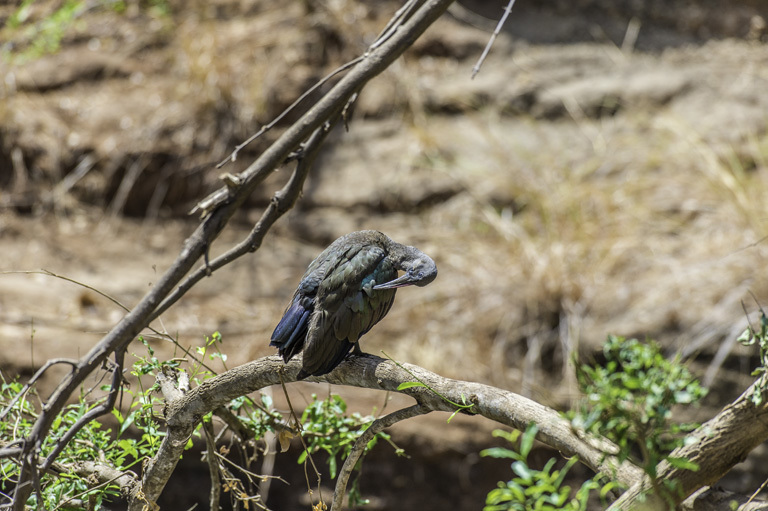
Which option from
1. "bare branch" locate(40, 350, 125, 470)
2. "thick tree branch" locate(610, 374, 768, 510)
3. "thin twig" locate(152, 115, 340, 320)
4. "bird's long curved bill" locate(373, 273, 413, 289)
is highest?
"thin twig" locate(152, 115, 340, 320)

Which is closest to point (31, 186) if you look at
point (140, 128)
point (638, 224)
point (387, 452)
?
point (140, 128)

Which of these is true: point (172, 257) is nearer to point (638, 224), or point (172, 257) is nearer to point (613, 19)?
point (638, 224)

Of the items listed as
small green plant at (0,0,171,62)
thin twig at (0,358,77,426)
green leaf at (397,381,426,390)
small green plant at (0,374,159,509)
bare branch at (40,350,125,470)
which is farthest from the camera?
small green plant at (0,0,171,62)

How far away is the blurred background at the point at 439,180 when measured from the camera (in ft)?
15.7

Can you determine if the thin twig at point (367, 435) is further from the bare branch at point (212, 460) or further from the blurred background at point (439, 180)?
the blurred background at point (439, 180)

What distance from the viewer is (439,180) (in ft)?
20.3

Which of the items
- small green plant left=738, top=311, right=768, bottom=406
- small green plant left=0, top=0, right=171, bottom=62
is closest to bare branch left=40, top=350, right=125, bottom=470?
small green plant left=738, top=311, right=768, bottom=406

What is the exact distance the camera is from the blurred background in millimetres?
4789

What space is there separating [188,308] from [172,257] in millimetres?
648

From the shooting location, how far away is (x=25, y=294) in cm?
516

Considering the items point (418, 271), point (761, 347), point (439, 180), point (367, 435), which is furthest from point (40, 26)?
point (761, 347)

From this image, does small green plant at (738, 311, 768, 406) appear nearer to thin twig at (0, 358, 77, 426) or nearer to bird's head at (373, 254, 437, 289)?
bird's head at (373, 254, 437, 289)

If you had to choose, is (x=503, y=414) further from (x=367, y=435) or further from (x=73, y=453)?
(x=73, y=453)

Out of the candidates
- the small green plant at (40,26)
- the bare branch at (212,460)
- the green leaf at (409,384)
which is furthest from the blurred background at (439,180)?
the green leaf at (409,384)
